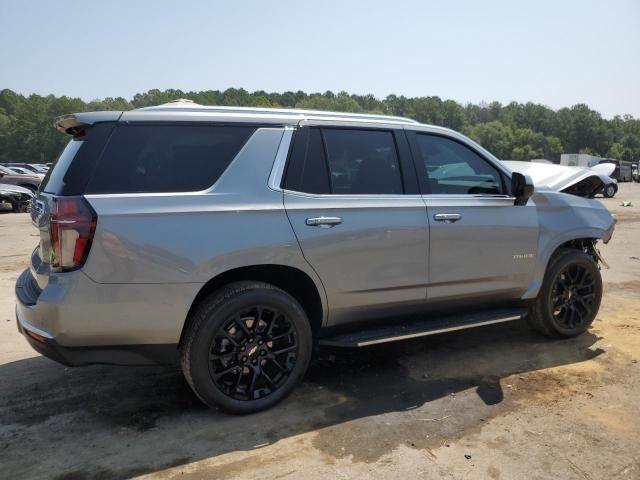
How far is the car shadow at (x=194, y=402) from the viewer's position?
2.95 m

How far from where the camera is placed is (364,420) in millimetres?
3346

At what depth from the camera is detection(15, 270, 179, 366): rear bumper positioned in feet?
9.53

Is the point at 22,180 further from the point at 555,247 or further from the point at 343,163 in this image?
the point at 555,247

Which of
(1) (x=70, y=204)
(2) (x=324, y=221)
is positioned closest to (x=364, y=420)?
(2) (x=324, y=221)

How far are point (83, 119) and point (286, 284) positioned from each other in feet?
5.32

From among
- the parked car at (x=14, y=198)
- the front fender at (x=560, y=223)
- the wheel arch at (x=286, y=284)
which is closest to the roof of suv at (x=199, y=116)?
the wheel arch at (x=286, y=284)

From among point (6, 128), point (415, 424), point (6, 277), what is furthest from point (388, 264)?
point (6, 128)

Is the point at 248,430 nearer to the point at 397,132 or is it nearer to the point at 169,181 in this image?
the point at 169,181

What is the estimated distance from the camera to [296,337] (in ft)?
11.4

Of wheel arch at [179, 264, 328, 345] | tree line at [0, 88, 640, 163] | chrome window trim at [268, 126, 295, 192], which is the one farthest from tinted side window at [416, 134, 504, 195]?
tree line at [0, 88, 640, 163]

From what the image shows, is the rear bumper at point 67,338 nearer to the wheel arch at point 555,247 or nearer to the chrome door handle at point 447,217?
the chrome door handle at point 447,217

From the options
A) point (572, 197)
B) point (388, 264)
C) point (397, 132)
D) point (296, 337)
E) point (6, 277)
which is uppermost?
point (397, 132)

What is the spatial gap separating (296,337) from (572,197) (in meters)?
3.01

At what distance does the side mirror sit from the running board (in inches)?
36.5
